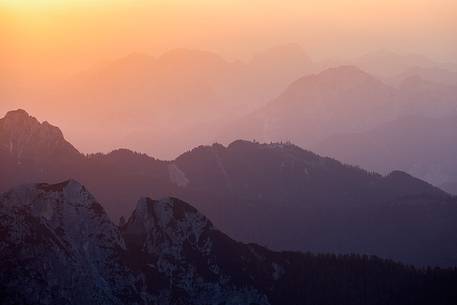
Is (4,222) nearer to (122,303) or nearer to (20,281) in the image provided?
(20,281)

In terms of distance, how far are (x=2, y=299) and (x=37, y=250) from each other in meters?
13.5

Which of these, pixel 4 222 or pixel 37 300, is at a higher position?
pixel 4 222

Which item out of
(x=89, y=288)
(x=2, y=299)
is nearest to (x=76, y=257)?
(x=89, y=288)

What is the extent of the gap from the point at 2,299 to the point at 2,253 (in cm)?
1059

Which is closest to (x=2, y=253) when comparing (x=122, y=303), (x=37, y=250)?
(x=37, y=250)

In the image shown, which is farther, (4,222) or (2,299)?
(4,222)

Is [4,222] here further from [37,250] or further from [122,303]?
[122,303]

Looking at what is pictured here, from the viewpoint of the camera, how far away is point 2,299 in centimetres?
18012

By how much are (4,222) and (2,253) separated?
287 inches

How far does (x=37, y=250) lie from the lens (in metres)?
190

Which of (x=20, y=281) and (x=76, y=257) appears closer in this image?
(x=20, y=281)

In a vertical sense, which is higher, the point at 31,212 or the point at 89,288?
the point at 31,212

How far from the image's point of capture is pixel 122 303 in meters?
196

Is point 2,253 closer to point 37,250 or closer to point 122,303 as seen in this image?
point 37,250
